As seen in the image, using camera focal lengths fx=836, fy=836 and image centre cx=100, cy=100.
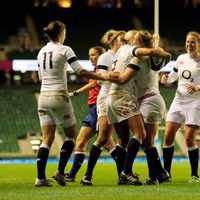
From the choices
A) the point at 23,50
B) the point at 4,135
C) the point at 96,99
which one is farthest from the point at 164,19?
the point at 96,99

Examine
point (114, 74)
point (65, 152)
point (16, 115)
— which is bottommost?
point (16, 115)

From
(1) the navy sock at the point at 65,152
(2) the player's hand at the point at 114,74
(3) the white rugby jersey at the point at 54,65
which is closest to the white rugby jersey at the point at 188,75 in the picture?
(2) the player's hand at the point at 114,74

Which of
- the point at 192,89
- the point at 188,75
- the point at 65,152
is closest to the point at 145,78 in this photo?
the point at 192,89

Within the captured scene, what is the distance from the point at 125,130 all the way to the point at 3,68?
2504 centimetres

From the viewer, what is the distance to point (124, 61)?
11.2 m

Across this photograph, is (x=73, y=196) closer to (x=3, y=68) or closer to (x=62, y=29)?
(x=62, y=29)

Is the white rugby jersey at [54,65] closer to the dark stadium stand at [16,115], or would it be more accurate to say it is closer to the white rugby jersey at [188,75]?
the white rugby jersey at [188,75]

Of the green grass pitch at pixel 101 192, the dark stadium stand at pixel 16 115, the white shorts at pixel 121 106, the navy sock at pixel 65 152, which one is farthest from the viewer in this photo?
the dark stadium stand at pixel 16 115

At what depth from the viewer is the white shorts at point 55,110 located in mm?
11062

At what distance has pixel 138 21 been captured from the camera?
134ft

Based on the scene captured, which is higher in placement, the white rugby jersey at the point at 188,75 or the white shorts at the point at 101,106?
the white rugby jersey at the point at 188,75

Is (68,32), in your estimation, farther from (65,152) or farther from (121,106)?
(121,106)

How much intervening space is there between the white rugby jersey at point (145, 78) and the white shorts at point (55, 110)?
1.05m

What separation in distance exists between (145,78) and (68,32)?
28.4m
